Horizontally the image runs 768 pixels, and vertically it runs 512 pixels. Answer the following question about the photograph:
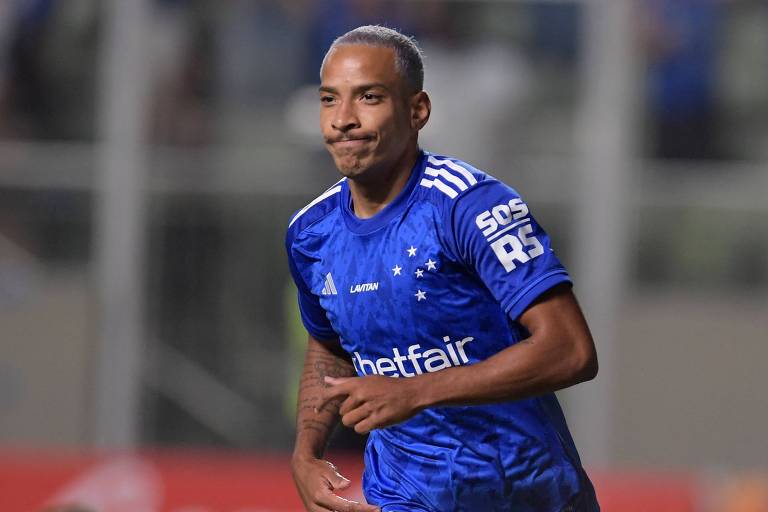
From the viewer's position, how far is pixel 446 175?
3.56 meters

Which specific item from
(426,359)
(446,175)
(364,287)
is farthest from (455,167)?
(426,359)

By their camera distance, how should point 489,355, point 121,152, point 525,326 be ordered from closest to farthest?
point 525,326 < point 489,355 < point 121,152

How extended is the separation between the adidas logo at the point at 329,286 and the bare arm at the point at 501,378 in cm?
51

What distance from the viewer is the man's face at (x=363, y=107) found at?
3.50 metres

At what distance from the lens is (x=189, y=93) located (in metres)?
10.0

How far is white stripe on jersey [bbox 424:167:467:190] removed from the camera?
3492 millimetres

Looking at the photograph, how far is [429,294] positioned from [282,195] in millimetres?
6521

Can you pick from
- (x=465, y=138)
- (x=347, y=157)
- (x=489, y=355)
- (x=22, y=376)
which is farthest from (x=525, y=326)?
(x=22, y=376)

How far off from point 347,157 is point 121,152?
6549 millimetres

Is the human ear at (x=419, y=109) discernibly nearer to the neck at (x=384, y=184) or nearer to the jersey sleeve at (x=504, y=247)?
the neck at (x=384, y=184)

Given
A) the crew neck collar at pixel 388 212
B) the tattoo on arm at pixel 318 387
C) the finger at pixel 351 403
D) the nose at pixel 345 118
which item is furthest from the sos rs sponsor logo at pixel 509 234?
the tattoo on arm at pixel 318 387

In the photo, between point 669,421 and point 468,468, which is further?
point 669,421

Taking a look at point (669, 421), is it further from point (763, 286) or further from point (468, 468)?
point (468, 468)

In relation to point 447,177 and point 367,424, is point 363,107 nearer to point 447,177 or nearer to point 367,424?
point 447,177
